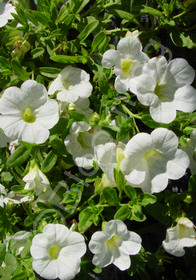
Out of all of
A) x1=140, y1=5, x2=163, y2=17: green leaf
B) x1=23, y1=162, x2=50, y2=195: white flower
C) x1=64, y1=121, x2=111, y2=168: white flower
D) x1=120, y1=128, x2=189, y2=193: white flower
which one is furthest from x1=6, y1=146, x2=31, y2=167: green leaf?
x1=140, y1=5, x2=163, y2=17: green leaf

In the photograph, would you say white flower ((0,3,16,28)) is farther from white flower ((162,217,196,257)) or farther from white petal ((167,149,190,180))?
white flower ((162,217,196,257))

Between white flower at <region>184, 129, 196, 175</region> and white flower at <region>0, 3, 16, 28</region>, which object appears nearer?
white flower at <region>184, 129, 196, 175</region>

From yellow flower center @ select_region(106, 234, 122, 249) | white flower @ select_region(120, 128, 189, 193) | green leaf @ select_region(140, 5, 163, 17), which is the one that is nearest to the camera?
white flower @ select_region(120, 128, 189, 193)

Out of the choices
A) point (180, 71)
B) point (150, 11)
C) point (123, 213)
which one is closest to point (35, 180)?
point (123, 213)

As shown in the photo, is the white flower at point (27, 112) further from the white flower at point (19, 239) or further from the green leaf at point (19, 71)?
the white flower at point (19, 239)

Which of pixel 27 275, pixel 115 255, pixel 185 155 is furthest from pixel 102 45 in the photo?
pixel 27 275

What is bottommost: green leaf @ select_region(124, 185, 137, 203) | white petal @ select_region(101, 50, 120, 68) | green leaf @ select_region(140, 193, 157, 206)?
green leaf @ select_region(140, 193, 157, 206)

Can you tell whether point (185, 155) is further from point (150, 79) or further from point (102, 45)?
point (102, 45)
